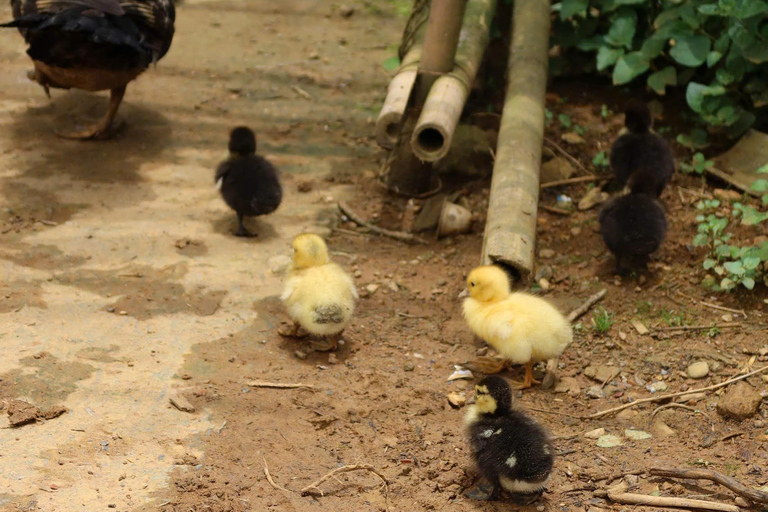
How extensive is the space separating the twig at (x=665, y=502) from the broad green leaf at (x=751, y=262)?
6.37 feet

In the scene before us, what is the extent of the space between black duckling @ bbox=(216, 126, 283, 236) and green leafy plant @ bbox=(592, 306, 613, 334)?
254cm

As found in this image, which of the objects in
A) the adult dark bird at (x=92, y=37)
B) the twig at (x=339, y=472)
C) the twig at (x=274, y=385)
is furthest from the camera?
the adult dark bird at (x=92, y=37)

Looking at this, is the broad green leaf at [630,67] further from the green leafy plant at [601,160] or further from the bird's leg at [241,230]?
the bird's leg at [241,230]

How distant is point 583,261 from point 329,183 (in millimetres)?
2356

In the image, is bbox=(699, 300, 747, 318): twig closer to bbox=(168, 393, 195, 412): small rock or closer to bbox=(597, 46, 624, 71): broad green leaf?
bbox=(597, 46, 624, 71): broad green leaf

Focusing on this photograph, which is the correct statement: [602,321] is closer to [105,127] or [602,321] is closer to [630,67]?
[630,67]

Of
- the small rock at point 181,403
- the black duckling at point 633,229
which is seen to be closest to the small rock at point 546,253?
the black duckling at point 633,229

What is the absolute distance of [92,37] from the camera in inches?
248

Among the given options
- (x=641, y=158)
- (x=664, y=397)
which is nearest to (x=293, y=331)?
(x=664, y=397)

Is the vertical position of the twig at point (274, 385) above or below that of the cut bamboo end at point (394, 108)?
below

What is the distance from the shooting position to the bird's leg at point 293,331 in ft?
16.3

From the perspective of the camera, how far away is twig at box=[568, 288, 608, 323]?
5.18 m

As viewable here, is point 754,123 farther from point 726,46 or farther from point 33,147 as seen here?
point 33,147

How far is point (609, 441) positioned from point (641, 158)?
2775 millimetres
